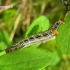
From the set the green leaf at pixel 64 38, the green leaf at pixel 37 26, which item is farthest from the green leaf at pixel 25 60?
the green leaf at pixel 37 26

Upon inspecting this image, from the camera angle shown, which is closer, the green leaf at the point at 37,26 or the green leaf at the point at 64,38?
the green leaf at the point at 64,38

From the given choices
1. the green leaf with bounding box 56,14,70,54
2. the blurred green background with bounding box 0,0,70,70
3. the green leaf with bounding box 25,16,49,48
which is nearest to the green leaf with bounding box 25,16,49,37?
the green leaf with bounding box 25,16,49,48

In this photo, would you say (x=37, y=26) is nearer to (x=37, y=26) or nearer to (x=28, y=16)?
(x=37, y=26)

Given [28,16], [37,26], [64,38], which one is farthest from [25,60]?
[28,16]

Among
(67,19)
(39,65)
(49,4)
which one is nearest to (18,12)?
(49,4)

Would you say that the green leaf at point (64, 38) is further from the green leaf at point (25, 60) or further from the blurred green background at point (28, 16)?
the blurred green background at point (28, 16)

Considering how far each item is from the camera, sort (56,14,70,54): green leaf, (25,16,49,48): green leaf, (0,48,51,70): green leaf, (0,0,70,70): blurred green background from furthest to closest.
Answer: (0,0,70,70): blurred green background → (25,16,49,48): green leaf → (56,14,70,54): green leaf → (0,48,51,70): green leaf

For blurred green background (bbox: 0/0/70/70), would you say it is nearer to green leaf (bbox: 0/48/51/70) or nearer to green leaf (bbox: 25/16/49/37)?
green leaf (bbox: 25/16/49/37)
